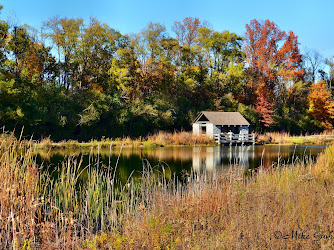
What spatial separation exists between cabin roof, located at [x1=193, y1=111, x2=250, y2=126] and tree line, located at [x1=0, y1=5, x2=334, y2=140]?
9.64 feet

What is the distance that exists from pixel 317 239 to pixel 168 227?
1990 mm

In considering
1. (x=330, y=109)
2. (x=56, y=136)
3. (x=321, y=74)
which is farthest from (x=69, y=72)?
(x=321, y=74)

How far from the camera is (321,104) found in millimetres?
47062

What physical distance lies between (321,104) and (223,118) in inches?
727

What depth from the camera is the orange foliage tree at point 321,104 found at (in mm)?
46188

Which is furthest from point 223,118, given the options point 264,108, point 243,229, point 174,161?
point 243,229

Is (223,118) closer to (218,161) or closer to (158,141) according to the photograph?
(158,141)

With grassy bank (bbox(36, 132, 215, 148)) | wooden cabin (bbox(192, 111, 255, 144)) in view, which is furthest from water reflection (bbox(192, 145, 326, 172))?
wooden cabin (bbox(192, 111, 255, 144))

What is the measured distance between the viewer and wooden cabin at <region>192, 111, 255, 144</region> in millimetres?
34750

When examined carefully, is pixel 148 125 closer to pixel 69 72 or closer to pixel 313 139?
pixel 69 72

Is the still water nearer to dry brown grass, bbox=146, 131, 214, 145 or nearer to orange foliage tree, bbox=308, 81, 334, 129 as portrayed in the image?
dry brown grass, bbox=146, 131, 214, 145

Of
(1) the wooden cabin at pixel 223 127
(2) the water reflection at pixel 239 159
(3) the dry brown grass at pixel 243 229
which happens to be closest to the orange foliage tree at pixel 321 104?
(1) the wooden cabin at pixel 223 127

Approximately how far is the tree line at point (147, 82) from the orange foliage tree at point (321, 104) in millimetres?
137

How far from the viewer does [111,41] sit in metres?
38.6
